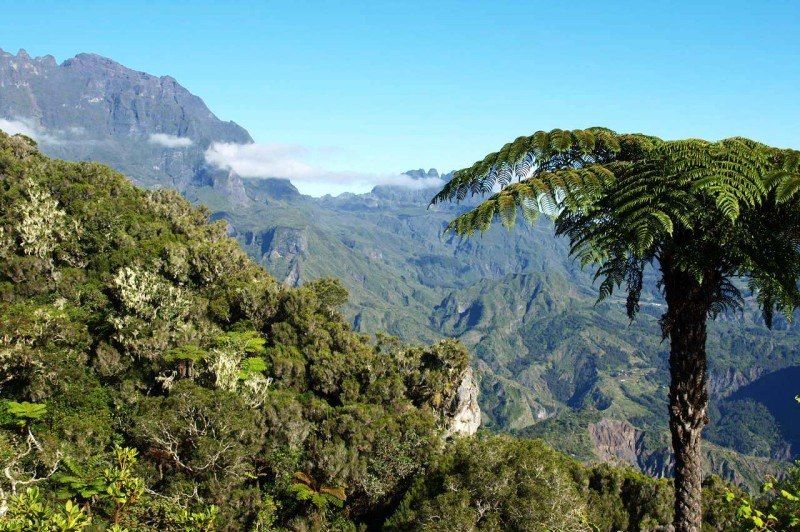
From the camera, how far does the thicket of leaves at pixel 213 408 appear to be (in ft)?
75.9

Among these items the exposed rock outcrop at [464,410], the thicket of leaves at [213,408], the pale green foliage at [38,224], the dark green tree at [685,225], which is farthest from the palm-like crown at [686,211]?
the pale green foliage at [38,224]

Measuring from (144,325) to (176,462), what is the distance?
10791 mm

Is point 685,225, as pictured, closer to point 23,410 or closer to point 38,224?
point 23,410

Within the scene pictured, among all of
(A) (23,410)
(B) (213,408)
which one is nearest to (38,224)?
(A) (23,410)

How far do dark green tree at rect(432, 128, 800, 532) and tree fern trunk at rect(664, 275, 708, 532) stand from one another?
0.02m

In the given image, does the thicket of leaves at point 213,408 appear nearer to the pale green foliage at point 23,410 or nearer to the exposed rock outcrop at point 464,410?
the pale green foliage at point 23,410

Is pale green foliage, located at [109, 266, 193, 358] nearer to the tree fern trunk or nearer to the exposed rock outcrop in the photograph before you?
the exposed rock outcrop

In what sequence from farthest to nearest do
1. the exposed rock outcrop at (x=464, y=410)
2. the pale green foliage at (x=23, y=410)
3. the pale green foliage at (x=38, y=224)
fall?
1. the exposed rock outcrop at (x=464, y=410)
2. the pale green foliage at (x=38, y=224)
3. the pale green foliage at (x=23, y=410)

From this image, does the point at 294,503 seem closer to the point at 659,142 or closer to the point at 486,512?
the point at 486,512

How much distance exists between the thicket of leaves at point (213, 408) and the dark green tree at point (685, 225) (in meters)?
8.44

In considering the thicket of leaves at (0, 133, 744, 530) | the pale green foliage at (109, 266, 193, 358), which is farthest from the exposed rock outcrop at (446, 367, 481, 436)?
the pale green foliage at (109, 266, 193, 358)

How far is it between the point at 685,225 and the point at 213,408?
79.1 ft

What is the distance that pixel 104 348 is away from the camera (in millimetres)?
32406

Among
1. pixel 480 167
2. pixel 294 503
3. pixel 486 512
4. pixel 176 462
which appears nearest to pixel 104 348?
pixel 176 462
